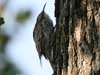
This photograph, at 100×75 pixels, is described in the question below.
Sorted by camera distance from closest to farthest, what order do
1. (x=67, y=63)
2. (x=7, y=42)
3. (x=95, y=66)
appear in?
(x=95, y=66) → (x=67, y=63) → (x=7, y=42)

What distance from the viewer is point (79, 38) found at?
2.37 meters

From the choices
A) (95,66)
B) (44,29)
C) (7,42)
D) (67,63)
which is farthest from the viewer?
(44,29)

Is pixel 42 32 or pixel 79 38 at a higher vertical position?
pixel 79 38

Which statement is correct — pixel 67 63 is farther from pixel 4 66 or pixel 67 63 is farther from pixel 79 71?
pixel 4 66

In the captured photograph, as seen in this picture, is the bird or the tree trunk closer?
the tree trunk

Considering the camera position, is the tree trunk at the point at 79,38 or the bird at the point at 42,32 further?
the bird at the point at 42,32

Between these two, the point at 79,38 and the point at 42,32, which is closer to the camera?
the point at 79,38

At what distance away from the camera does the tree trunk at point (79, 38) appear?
2.29 m

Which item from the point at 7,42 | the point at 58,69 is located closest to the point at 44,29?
the point at 7,42

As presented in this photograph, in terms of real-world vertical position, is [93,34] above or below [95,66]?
above

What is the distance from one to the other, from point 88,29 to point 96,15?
10cm

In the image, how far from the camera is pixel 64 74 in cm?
245

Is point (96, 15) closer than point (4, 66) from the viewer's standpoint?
Yes

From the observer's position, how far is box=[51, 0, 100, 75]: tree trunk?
2.29 m
